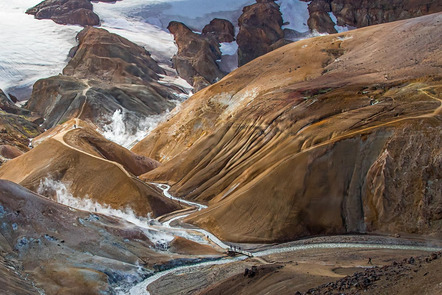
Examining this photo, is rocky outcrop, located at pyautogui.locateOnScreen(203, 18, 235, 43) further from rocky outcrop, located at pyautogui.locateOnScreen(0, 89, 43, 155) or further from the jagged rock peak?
rocky outcrop, located at pyautogui.locateOnScreen(0, 89, 43, 155)

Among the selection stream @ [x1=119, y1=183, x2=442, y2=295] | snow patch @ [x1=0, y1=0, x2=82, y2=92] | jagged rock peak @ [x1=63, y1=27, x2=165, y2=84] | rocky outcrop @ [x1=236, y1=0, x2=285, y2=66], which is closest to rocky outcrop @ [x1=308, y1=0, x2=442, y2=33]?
rocky outcrop @ [x1=236, y1=0, x2=285, y2=66]

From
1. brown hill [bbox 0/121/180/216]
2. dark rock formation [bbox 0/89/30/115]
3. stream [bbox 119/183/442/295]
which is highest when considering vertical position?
stream [bbox 119/183/442/295]

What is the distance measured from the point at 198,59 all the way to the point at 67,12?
49146 mm

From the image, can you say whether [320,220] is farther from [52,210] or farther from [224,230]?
[52,210]

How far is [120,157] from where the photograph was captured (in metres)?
69.9

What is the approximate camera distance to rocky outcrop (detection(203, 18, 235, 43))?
158125 millimetres

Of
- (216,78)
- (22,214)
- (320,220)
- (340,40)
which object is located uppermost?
(340,40)

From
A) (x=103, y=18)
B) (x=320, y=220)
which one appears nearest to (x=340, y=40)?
(x=320, y=220)

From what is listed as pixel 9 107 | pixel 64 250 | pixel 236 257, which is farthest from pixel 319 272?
pixel 9 107

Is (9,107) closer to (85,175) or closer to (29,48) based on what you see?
(29,48)

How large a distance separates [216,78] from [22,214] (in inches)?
4133

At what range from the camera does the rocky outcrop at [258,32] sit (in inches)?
5748

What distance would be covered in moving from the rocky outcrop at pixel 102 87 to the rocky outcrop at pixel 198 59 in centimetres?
689

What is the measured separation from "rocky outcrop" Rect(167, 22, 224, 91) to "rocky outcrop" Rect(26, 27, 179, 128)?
22.6 feet
